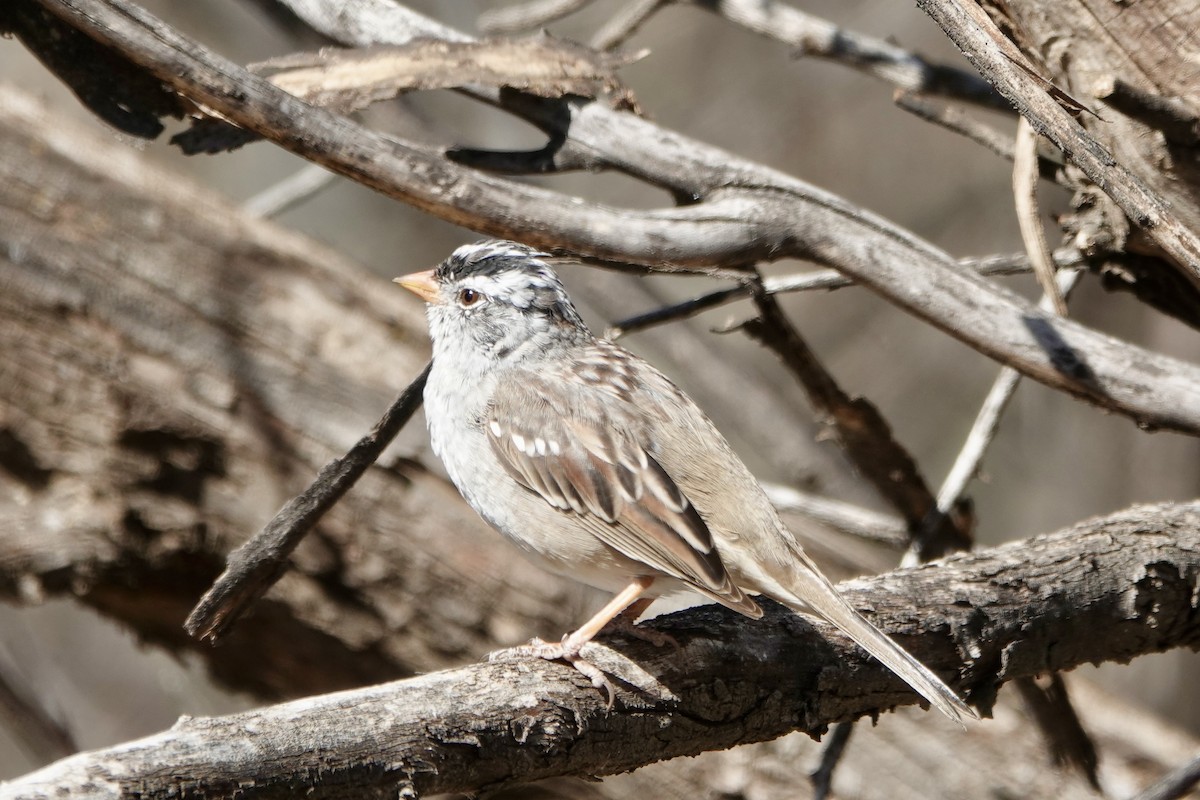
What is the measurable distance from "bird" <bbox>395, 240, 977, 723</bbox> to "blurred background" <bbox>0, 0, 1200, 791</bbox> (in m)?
2.16

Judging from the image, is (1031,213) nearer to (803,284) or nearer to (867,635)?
(803,284)

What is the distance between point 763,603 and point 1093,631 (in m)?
0.86

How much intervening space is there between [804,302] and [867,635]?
25.0ft

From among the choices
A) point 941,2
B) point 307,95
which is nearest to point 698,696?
point 941,2

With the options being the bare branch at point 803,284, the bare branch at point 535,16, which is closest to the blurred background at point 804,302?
the bare branch at point 535,16

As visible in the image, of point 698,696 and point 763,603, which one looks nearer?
point 698,696

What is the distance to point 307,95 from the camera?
334 cm

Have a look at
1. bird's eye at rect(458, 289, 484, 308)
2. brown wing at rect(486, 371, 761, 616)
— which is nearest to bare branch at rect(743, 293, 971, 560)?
brown wing at rect(486, 371, 761, 616)

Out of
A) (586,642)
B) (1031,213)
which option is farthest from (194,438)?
(1031,213)

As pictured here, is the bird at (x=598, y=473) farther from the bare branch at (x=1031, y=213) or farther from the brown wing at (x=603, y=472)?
the bare branch at (x=1031, y=213)

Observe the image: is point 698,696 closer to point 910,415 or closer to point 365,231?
point 910,415

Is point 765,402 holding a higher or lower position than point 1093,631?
higher

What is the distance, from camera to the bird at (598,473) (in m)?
2.96

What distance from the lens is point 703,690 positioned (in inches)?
111
